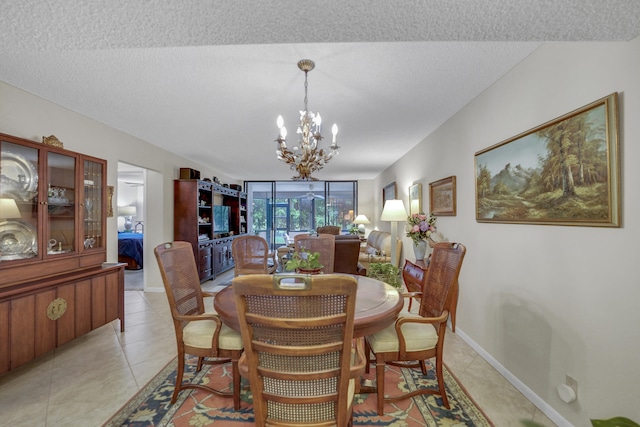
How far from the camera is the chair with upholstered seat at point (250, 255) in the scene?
10.3 ft

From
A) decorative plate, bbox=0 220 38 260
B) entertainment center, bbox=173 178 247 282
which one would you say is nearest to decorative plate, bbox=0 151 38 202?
decorative plate, bbox=0 220 38 260

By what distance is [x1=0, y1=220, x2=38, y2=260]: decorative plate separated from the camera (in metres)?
2.13

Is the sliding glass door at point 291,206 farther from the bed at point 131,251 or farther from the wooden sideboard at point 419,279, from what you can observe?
the wooden sideboard at point 419,279

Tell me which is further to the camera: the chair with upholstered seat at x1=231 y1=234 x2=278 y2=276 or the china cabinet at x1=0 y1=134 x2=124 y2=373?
the chair with upholstered seat at x1=231 y1=234 x2=278 y2=276

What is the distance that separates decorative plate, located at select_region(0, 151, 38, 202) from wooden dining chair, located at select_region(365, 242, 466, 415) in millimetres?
2984

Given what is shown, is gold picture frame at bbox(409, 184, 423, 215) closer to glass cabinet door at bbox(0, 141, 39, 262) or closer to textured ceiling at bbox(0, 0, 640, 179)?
textured ceiling at bbox(0, 0, 640, 179)

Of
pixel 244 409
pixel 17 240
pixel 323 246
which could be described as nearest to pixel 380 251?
pixel 323 246

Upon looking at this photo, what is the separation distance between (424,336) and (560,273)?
0.91m

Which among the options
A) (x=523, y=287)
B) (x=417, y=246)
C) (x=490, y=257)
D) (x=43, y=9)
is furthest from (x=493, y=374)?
(x=43, y=9)

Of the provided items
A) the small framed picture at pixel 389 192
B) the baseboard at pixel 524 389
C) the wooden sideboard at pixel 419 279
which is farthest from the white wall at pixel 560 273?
the small framed picture at pixel 389 192

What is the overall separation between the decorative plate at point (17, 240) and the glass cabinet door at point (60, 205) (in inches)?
4.0

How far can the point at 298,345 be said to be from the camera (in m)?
1.10

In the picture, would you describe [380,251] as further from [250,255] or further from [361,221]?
[250,255]

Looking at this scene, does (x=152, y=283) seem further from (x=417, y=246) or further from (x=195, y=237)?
(x=417, y=246)
